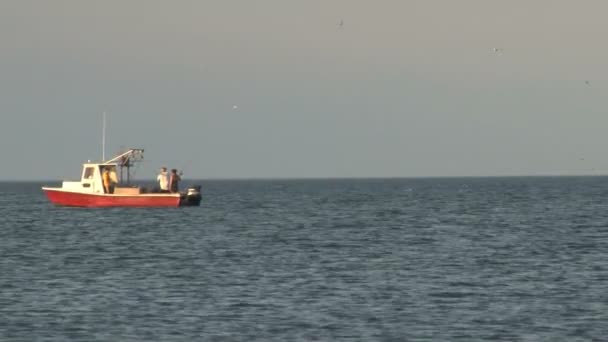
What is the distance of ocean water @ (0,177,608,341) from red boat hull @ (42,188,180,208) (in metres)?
15.5

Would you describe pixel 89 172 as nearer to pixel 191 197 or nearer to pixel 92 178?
pixel 92 178

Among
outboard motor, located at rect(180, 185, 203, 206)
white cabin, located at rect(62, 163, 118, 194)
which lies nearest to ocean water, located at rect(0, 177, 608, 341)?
white cabin, located at rect(62, 163, 118, 194)

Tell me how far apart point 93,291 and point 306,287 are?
7.17m

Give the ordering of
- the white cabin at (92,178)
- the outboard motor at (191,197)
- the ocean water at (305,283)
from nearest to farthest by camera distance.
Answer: the ocean water at (305,283) < the white cabin at (92,178) < the outboard motor at (191,197)

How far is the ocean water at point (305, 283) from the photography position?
35.0 metres

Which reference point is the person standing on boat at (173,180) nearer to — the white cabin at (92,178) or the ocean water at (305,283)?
the white cabin at (92,178)

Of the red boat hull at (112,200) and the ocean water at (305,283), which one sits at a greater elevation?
the red boat hull at (112,200)

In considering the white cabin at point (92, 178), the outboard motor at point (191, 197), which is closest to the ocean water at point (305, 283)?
the white cabin at point (92, 178)

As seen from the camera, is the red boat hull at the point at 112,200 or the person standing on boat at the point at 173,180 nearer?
the red boat hull at the point at 112,200

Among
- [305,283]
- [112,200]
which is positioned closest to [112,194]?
[112,200]

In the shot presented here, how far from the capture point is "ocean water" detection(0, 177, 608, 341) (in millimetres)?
34969

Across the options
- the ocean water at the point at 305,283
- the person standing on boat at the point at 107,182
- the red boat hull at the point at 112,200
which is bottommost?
the ocean water at the point at 305,283

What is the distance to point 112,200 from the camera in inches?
3989

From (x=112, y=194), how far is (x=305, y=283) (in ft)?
188
